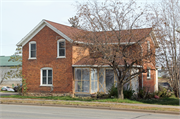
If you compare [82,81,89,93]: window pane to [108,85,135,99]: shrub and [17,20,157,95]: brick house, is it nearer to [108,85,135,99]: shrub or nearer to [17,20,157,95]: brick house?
[17,20,157,95]: brick house

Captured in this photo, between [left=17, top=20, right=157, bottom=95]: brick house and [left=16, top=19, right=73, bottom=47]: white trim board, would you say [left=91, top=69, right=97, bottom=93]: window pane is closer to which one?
[left=17, top=20, right=157, bottom=95]: brick house

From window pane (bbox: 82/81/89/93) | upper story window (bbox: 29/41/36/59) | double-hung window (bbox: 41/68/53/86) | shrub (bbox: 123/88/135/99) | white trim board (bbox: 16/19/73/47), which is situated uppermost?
white trim board (bbox: 16/19/73/47)

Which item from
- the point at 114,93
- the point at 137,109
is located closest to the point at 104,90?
the point at 114,93

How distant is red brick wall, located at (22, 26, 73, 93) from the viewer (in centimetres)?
2384

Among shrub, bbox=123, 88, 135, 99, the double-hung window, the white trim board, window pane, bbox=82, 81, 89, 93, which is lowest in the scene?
shrub, bbox=123, 88, 135, 99

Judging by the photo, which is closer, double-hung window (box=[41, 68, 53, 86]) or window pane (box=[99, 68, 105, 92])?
window pane (box=[99, 68, 105, 92])

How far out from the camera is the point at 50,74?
24859 mm

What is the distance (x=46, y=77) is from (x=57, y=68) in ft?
5.41

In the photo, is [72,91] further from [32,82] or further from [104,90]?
[32,82]

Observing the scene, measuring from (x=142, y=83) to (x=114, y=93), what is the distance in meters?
4.40

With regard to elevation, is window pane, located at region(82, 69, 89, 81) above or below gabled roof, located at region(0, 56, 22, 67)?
below

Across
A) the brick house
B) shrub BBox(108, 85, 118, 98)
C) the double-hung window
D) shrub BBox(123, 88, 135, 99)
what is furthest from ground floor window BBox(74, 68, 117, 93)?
the double-hung window

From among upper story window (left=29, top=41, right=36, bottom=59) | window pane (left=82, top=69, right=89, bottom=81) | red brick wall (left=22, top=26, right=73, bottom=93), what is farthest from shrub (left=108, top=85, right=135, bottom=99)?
upper story window (left=29, top=41, right=36, bottom=59)

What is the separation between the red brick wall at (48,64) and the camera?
23.8 m
